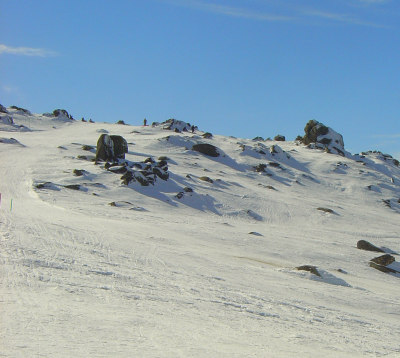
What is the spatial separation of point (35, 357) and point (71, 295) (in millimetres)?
2307

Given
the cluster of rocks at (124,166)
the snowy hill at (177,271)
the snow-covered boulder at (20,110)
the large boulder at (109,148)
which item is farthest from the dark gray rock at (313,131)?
the snow-covered boulder at (20,110)

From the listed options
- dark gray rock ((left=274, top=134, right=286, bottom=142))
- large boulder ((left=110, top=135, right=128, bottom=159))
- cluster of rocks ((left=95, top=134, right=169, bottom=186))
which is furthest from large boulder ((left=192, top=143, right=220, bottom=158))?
dark gray rock ((left=274, top=134, right=286, bottom=142))

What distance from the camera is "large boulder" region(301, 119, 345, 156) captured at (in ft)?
216

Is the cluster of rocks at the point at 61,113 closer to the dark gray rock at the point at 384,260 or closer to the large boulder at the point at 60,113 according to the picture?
the large boulder at the point at 60,113

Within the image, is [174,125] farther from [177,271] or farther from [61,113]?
[177,271]

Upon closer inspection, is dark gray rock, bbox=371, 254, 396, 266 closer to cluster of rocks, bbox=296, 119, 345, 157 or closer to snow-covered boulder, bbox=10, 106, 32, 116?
cluster of rocks, bbox=296, 119, 345, 157

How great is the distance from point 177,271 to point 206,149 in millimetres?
39878

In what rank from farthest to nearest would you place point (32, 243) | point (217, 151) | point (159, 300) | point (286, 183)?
1. point (217, 151)
2. point (286, 183)
3. point (32, 243)
4. point (159, 300)

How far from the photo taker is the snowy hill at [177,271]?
5469mm

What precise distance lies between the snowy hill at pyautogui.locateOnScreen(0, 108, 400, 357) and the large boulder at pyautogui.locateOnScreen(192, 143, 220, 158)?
14.8 metres

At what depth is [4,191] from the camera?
73.3 ft

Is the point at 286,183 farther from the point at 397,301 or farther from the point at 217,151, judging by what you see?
the point at 397,301

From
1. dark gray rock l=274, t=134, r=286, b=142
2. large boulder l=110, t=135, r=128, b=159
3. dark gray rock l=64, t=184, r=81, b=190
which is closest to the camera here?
dark gray rock l=64, t=184, r=81, b=190

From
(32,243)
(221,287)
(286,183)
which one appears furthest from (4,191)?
(286,183)
